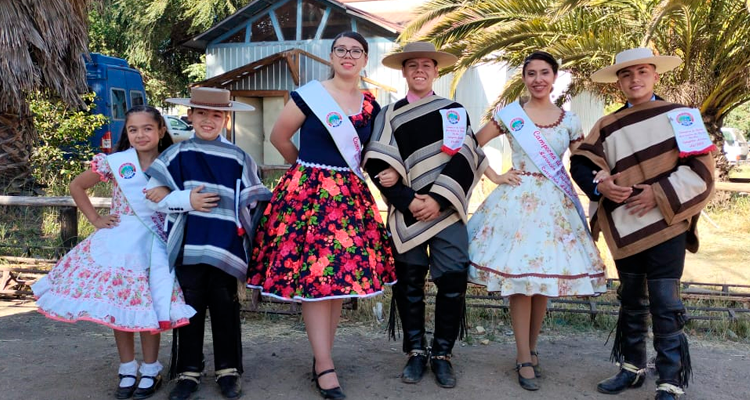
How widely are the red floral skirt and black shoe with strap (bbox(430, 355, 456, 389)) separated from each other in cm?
54

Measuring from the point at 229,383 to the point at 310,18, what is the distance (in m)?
14.1

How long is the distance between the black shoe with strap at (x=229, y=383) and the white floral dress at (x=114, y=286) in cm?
41

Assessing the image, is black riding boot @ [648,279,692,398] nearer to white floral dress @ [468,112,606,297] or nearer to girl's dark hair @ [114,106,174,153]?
white floral dress @ [468,112,606,297]

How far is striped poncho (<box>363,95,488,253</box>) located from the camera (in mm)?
3740

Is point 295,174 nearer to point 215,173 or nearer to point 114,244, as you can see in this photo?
point 215,173

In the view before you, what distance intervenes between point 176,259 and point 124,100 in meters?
11.6

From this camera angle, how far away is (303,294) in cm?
351

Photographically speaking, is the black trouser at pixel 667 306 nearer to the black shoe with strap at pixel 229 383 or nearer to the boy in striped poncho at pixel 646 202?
the boy in striped poncho at pixel 646 202

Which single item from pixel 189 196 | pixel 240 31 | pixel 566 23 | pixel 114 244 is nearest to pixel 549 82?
pixel 189 196

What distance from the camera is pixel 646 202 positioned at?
355cm

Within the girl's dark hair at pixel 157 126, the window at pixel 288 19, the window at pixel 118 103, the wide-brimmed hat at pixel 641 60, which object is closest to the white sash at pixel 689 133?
the wide-brimmed hat at pixel 641 60

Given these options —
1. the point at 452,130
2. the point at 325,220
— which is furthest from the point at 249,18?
the point at 325,220

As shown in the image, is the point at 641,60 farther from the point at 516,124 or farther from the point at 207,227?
the point at 207,227

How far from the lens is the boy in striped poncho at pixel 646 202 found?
11.5ft
